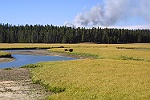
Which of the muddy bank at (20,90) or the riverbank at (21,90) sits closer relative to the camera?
the muddy bank at (20,90)

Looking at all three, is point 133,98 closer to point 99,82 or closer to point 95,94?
point 95,94

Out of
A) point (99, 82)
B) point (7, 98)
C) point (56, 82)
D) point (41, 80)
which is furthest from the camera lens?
point (41, 80)

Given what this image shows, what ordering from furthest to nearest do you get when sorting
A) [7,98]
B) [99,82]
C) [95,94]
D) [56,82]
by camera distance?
1. [56,82]
2. [99,82]
3. [7,98]
4. [95,94]

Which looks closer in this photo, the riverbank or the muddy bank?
the muddy bank

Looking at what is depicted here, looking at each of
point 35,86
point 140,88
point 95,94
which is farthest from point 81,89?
point 35,86

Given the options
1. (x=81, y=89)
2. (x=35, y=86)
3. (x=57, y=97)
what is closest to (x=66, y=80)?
(x=35, y=86)

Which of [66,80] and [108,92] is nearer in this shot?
[108,92]

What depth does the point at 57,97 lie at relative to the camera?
906 inches

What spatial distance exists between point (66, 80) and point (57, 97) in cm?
707

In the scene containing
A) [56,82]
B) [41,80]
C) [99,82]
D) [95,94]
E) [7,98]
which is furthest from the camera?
[41,80]

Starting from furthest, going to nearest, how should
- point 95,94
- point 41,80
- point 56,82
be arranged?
point 41,80 → point 56,82 → point 95,94

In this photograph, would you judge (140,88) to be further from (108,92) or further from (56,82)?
(56,82)

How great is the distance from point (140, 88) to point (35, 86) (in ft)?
37.7

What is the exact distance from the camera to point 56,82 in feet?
97.8
